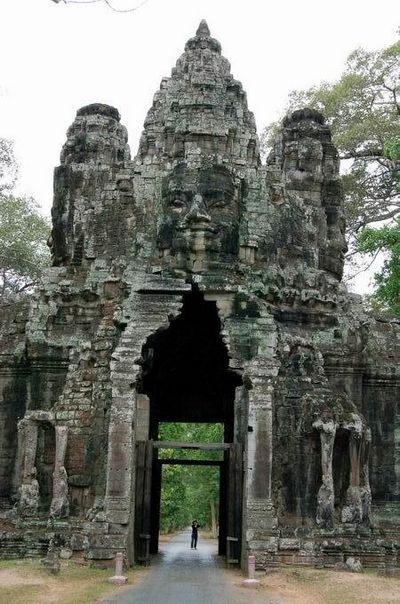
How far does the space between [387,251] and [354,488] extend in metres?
7.57

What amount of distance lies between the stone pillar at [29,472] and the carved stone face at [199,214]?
4.06 meters

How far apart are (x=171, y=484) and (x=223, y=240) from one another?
27.8 meters

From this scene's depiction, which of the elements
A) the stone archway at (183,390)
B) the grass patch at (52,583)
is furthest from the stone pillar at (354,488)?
the grass patch at (52,583)

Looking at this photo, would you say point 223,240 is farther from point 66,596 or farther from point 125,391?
point 66,596

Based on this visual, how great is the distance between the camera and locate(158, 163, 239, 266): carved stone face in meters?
14.6

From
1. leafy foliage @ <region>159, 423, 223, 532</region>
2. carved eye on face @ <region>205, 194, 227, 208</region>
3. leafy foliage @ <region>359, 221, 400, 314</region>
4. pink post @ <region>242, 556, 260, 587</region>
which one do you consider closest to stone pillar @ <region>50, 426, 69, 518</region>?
pink post @ <region>242, 556, 260, 587</region>

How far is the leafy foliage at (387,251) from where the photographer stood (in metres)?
17.8

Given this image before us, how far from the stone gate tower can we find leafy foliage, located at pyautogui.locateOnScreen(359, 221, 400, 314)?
2.40 ft

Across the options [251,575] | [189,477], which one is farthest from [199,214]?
[189,477]

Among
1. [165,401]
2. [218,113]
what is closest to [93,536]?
[165,401]

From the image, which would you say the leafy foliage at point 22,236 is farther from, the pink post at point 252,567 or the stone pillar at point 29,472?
the pink post at point 252,567

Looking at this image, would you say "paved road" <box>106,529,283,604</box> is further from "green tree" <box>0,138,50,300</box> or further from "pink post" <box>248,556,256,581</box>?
"green tree" <box>0,138,50,300</box>

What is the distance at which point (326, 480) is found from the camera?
13.2 metres

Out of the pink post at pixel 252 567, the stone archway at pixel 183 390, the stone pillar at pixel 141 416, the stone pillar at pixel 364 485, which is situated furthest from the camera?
the stone archway at pixel 183 390
